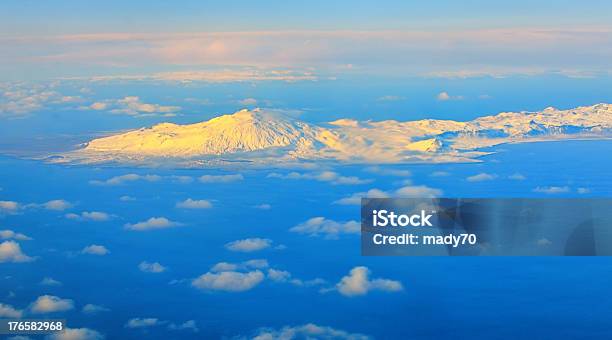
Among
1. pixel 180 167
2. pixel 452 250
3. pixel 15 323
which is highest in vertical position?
pixel 180 167

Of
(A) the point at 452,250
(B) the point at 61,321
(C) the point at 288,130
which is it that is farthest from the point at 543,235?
(B) the point at 61,321

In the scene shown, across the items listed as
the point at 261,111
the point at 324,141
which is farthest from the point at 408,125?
the point at 261,111

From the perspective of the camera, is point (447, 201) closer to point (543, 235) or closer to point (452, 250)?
point (452, 250)

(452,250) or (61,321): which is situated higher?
(452,250)

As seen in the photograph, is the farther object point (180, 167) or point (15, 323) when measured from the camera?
point (180, 167)

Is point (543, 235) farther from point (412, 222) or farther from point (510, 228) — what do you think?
point (412, 222)

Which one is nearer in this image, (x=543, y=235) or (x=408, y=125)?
(x=543, y=235)
